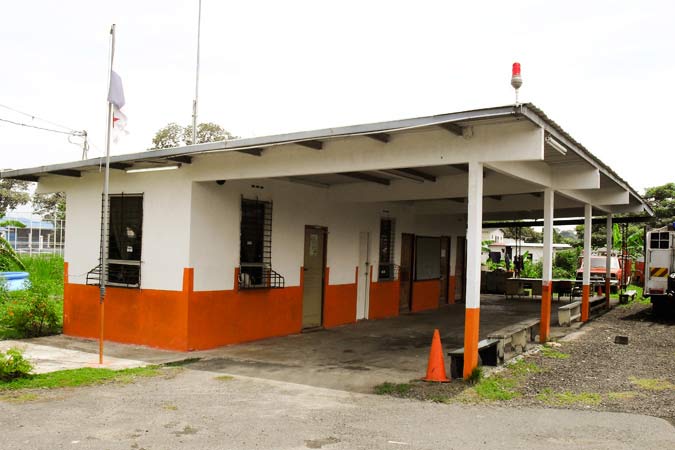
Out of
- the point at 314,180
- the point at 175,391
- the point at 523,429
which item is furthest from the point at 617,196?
the point at 175,391

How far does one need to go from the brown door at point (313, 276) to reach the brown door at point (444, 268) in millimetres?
6885

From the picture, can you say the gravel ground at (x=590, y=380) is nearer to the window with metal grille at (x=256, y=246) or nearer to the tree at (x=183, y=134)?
the window with metal grille at (x=256, y=246)

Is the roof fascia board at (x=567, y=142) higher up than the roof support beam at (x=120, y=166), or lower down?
higher up

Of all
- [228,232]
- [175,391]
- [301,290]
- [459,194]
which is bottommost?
[175,391]

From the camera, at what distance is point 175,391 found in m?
6.86

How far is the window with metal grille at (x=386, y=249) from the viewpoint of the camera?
14.9m

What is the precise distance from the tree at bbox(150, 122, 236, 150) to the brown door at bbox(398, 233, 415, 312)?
1795 cm

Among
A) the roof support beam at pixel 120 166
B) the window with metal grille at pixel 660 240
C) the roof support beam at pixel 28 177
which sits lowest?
the window with metal grille at pixel 660 240

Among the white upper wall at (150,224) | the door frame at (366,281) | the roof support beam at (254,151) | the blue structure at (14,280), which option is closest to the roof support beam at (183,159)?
the white upper wall at (150,224)

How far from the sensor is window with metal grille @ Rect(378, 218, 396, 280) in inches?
585

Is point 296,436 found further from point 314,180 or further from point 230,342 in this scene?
point 314,180

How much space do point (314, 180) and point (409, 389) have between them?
5.70 meters

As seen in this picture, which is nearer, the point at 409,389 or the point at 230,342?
the point at 409,389

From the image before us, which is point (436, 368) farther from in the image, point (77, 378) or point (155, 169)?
point (155, 169)
